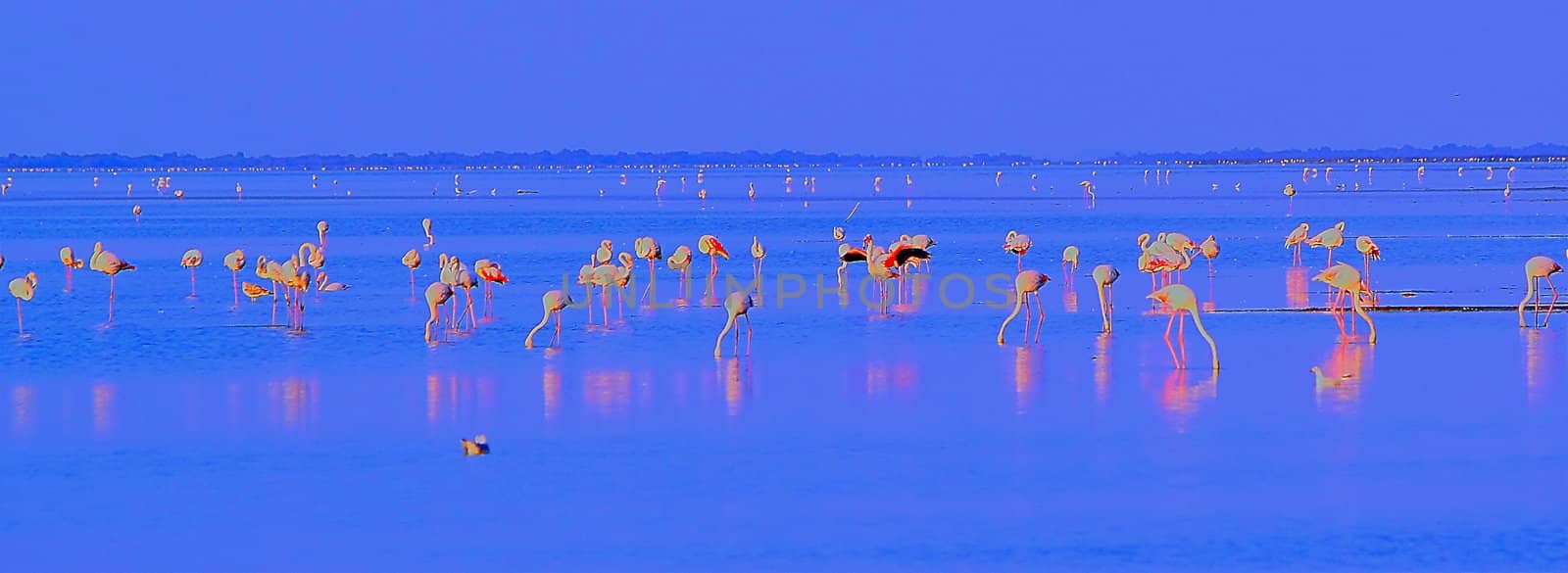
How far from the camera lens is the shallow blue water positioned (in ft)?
20.9

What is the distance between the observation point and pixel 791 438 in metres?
8.44

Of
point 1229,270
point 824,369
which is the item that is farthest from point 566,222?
point 824,369

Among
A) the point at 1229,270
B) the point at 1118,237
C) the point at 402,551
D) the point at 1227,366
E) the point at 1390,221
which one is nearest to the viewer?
the point at 402,551

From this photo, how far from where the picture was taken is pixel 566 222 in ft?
118

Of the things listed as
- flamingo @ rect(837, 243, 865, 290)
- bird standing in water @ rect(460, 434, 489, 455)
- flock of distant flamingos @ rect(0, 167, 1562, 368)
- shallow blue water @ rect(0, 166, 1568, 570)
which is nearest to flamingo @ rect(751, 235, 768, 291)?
flock of distant flamingos @ rect(0, 167, 1562, 368)

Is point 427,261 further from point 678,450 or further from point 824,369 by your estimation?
point 678,450

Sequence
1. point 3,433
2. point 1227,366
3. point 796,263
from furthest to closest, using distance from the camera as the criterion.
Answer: point 796,263 < point 1227,366 < point 3,433

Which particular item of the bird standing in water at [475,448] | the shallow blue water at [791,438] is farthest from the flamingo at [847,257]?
the bird standing in water at [475,448]

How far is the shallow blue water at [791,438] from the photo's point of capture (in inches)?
250

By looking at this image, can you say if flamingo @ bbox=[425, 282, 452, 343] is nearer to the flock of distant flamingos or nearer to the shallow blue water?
the flock of distant flamingos

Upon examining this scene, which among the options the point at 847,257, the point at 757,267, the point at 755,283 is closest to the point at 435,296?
the point at 847,257

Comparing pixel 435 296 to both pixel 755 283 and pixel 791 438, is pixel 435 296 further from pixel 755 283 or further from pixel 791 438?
pixel 755 283

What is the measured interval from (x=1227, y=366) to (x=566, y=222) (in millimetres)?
26039

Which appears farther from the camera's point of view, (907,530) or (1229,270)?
(1229,270)
